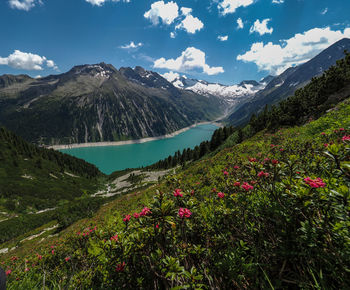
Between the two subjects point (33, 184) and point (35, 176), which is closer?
point (33, 184)

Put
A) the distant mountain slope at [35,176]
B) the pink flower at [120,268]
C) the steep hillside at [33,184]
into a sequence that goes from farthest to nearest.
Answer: the distant mountain slope at [35,176] → the steep hillside at [33,184] → the pink flower at [120,268]

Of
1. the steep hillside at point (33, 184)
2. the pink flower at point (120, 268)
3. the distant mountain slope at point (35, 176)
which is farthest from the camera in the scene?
the distant mountain slope at point (35, 176)

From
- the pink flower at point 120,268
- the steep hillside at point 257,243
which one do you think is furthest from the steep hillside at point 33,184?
the steep hillside at point 257,243

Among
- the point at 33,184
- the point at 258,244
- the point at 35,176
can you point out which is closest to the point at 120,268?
the point at 258,244

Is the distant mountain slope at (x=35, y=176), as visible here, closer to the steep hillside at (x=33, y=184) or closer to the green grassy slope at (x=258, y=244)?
the steep hillside at (x=33, y=184)

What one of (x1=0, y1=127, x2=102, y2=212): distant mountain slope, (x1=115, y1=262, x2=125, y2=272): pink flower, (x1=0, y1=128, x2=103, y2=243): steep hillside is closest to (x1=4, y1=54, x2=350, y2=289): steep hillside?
(x1=115, y1=262, x2=125, y2=272): pink flower

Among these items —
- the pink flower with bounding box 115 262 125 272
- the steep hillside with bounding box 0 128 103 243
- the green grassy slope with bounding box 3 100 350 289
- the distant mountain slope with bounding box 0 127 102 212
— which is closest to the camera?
the green grassy slope with bounding box 3 100 350 289

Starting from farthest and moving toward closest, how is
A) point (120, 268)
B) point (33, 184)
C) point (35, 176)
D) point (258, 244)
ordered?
1. point (35, 176)
2. point (33, 184)
3. point (120, 268)
4. point (258, 244)

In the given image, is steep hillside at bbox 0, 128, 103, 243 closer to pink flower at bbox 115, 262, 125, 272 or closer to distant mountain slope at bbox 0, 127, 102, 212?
distant mountain slope at bbox 0, 127, 102, 212

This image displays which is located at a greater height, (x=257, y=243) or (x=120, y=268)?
(x=257, y=243)

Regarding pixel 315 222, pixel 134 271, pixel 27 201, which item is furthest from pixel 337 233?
pixel 27 201

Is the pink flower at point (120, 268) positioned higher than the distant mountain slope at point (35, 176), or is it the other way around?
the pink flower at point (120, 268)

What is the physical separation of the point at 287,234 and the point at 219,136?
62420mm

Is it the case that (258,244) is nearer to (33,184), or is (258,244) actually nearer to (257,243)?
(257,243)
